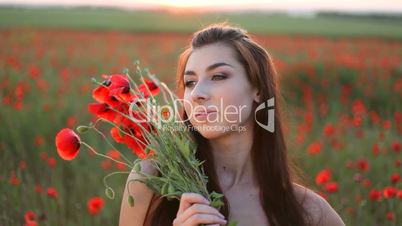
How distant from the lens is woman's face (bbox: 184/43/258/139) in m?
1.79

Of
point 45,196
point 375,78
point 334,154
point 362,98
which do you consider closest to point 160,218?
point 45,196

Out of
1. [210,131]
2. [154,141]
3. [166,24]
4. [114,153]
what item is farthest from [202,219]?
[166,24]

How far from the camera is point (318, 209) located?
6.59 feet

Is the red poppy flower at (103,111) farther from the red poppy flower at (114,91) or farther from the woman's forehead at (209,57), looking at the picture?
the woman's forehead at (209,57)

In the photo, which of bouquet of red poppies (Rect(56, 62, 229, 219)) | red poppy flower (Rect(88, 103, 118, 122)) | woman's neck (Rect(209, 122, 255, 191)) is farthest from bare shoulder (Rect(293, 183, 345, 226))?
red poppy flower (Rect(88, 103, 118, 122))

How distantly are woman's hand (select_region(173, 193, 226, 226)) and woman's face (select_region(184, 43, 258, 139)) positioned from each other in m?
0.33

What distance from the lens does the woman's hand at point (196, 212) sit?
1510 mm

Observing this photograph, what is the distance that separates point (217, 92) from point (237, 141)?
257 millimetres

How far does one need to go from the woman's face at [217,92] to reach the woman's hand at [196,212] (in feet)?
1.10

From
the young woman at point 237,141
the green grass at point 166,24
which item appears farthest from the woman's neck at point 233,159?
the green grass at point 166,24

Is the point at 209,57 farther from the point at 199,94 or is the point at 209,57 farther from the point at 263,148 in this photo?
the point at 263,148

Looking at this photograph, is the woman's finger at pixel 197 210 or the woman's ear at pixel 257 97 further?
the woman's ear at pixel 257 97

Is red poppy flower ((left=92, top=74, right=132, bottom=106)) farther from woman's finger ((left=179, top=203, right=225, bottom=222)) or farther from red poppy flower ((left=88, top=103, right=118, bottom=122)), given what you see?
woman's finger ((left=179, top=203, right=225, bottom=222))

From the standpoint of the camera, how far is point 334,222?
6.48 ft
